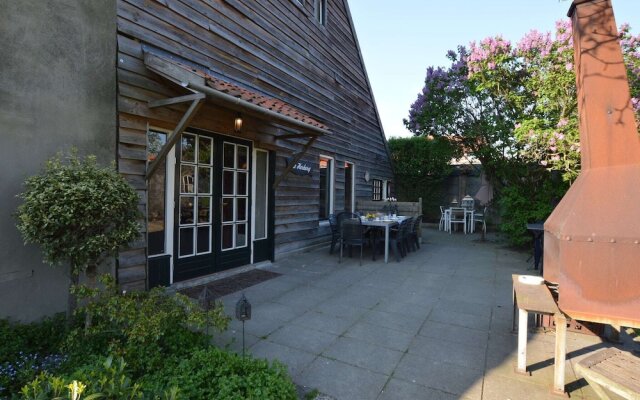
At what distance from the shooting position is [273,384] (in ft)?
6.78

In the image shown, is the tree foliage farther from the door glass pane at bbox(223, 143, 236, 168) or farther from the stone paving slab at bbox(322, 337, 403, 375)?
the door glass pane at bbox(223, 143, 236, 168)

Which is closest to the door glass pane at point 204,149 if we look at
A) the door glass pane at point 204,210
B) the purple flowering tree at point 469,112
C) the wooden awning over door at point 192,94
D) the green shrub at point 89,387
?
the door glass pane at point 204,210

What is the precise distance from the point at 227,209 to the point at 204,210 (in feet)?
1.65

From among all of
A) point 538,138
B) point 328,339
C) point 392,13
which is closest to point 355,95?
point 392,13

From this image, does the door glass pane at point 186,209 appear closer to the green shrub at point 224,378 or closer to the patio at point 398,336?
the patio at point 398,336

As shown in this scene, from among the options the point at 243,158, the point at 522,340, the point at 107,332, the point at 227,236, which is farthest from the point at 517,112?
the point at 107,332

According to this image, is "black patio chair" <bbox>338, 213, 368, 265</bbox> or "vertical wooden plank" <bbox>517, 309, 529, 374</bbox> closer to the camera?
"vertical wooden plank" <bbox>517, 309, 529, 374</bbox>

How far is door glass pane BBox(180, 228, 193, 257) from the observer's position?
15.6ft

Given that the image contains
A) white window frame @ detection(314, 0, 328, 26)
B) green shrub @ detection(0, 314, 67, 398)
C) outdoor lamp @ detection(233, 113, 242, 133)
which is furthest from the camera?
white window frame @ detection(314, 0, 328, 26)

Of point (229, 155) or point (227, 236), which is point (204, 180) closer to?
point (229, 155)

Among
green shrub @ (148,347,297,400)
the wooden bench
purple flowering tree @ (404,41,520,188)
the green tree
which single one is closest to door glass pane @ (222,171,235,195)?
green shrub @ (148,347,297,400)

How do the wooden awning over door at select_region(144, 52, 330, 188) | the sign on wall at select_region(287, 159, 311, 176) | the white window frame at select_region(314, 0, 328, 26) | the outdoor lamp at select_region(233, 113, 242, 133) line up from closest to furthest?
the wooden awning over door at select_region(144, 52, 330, 188) → the outdoor lamp at select_region(233, 113, 242, 133) → the sign on wall at select_region(287, 159, 311, 176) → the white window frame at select_region(314, 0, 328, 26)

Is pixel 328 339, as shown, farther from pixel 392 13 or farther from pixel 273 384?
pixel 392 13

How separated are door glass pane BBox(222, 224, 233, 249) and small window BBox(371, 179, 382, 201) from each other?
7.05m
